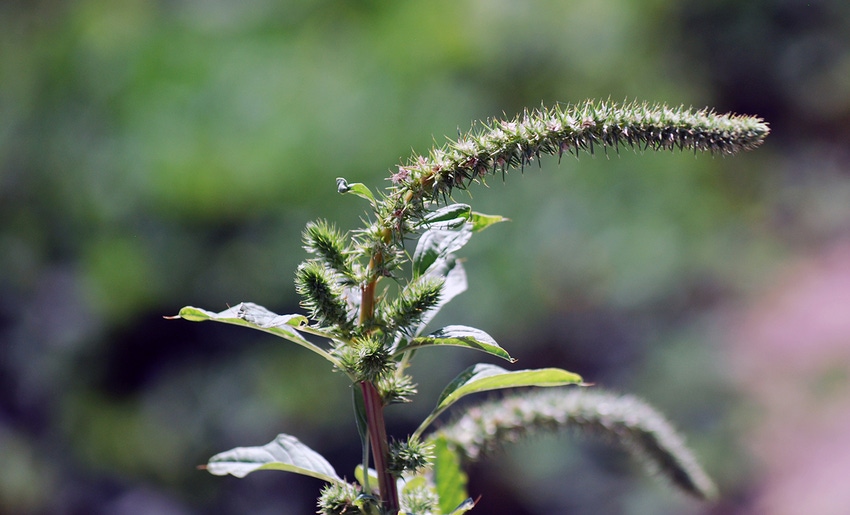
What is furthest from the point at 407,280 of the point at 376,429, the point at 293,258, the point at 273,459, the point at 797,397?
the point at 797,397

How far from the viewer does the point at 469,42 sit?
599 cm

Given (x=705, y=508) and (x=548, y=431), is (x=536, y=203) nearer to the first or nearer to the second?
(x=705, y=508)

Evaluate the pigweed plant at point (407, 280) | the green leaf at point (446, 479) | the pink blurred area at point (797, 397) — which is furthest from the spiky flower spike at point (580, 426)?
the pink blurred area at point (797, 397)

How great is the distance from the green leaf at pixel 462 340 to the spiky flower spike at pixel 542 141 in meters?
0.16

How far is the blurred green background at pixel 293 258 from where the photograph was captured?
189 inches

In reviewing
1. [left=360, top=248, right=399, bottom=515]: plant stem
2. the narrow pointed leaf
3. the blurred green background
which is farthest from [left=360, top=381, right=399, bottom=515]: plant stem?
the blurred green background

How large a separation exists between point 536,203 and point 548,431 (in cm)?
435

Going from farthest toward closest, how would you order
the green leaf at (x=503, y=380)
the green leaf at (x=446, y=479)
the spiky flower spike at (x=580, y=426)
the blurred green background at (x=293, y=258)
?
the blurred green background at (x=293, y=258) < the spiky flower spike at (x=580, y=426) < the green leaf at (x=446, y=479) < the green leaf at (x=503, y=380)

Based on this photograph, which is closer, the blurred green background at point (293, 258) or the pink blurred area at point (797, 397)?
the blurred green background at point (293, 258)

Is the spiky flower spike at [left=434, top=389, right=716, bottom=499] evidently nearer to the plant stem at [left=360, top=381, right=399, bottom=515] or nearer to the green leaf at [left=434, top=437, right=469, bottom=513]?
the green leaf at [left=434, top=437, right=469, bottom=513]

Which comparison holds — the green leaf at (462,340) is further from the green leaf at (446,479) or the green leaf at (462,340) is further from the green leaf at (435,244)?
the green leaf at (446,479)

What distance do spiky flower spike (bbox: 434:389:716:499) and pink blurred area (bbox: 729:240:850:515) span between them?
4504 mm

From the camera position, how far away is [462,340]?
927 mm

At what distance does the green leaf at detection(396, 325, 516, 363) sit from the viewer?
2.91 feet
